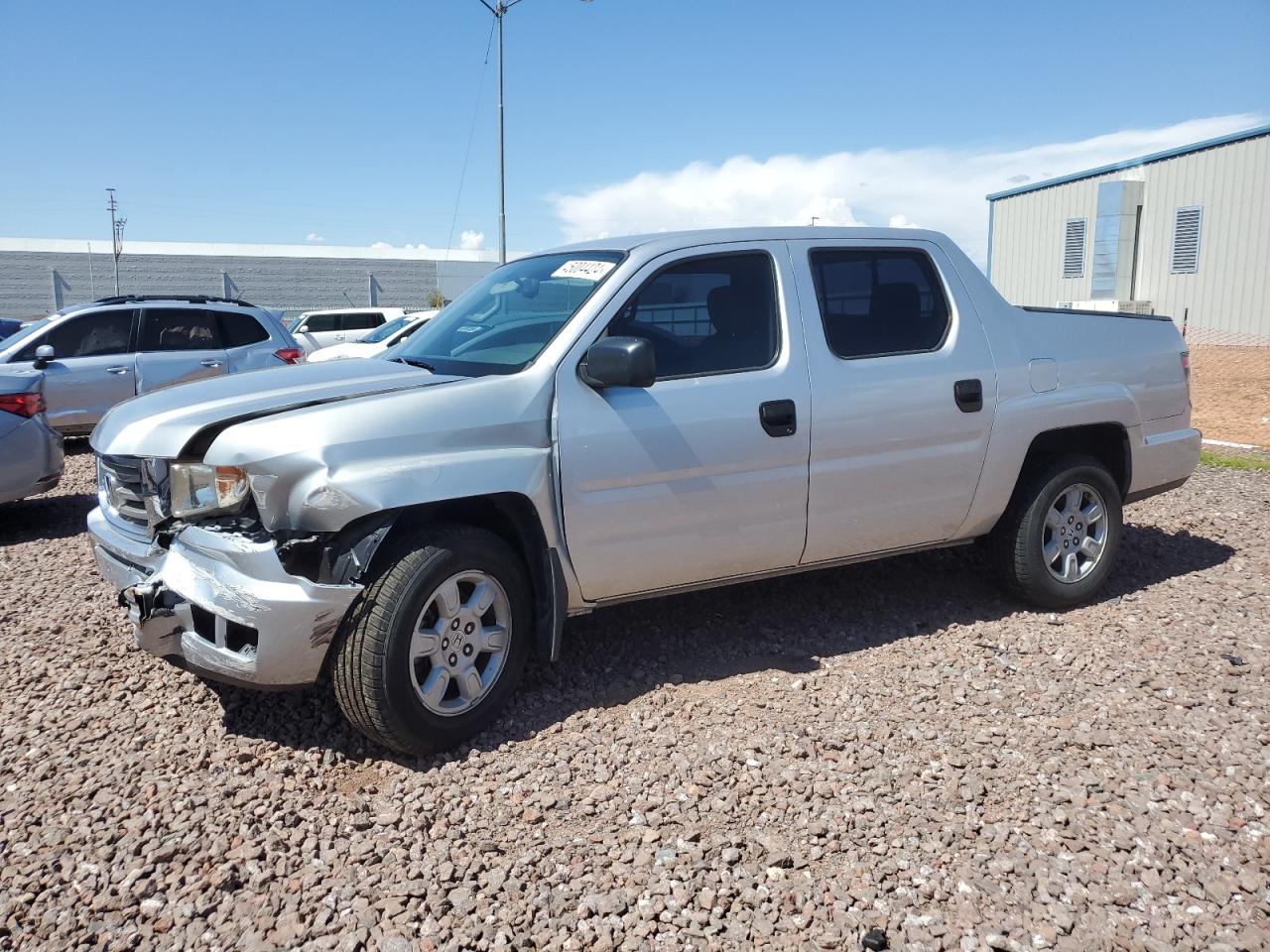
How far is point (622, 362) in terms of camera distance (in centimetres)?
373

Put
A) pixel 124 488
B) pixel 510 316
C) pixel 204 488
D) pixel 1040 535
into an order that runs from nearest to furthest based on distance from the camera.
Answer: pixel 204 488, pixel 124 488, pixel 510 316, pixel 1040 535

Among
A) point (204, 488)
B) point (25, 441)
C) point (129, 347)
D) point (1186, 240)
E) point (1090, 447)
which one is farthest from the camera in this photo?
point (1186, 240)

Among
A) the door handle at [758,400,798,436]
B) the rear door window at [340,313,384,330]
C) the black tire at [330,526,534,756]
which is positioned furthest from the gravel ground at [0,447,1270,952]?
the rear door window at [340,313,384,330]

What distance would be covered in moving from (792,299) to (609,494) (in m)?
1.26

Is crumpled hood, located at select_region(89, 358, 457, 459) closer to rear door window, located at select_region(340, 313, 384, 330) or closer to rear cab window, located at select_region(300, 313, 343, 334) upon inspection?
rear cab window, located at select_region(300, 313, 343, 334)

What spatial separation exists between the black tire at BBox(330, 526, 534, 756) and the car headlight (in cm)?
57

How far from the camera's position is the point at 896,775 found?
137 inches

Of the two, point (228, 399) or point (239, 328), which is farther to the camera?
point (239, 328)

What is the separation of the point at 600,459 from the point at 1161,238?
2766 cm

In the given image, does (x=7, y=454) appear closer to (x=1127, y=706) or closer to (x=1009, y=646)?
(x=1009, y=646)

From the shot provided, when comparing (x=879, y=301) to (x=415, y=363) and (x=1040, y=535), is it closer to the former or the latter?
(x=1040, y=535)

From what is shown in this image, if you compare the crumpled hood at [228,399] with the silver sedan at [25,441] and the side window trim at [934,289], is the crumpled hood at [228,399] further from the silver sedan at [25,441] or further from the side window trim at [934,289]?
the silver sedan at [25,441]

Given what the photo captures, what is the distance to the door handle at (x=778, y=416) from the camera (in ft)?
13.7

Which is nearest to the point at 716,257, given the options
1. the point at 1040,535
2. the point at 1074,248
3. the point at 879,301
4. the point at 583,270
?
the point at 583,270
